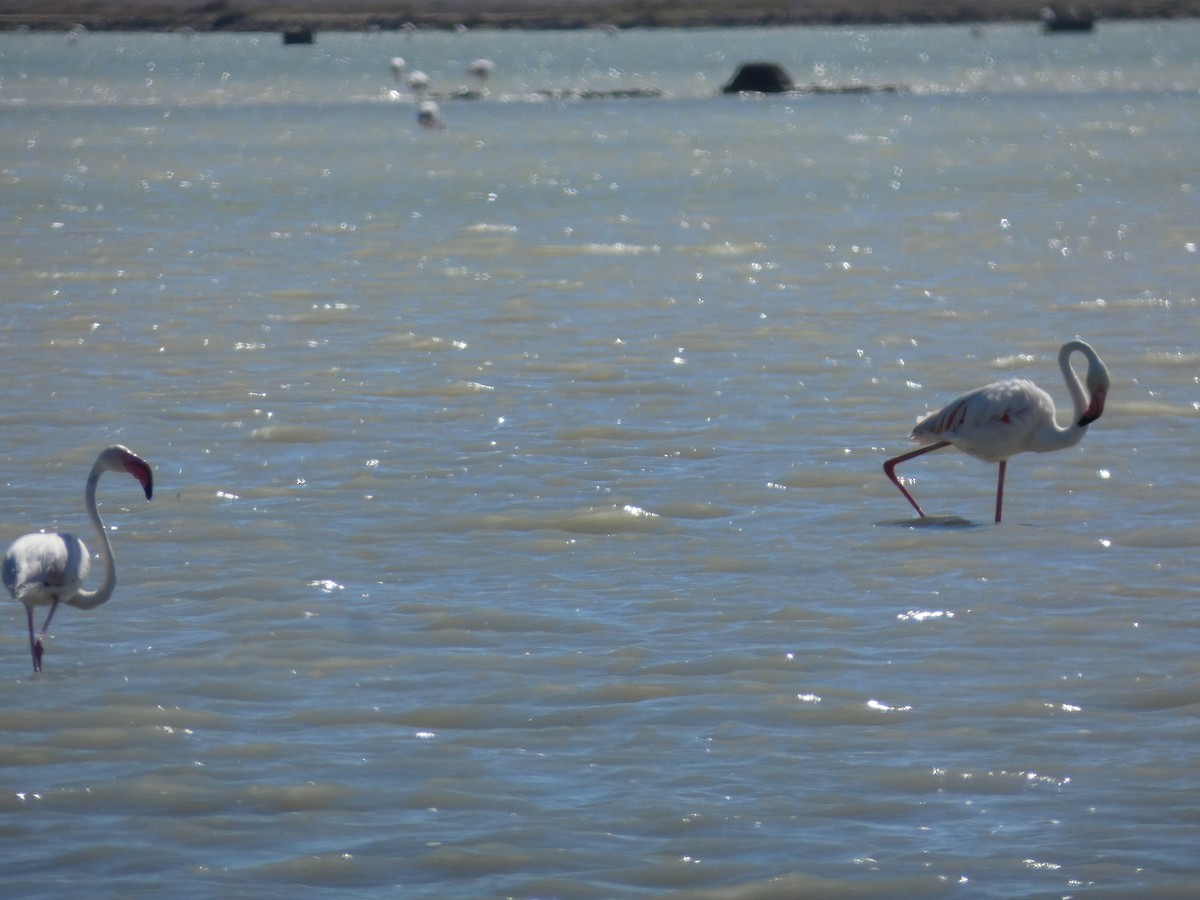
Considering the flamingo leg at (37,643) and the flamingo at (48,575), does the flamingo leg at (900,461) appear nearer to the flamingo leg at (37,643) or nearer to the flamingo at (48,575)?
the flamingo at (48,575)

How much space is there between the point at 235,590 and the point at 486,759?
2340 millimetres

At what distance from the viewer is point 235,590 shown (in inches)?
332

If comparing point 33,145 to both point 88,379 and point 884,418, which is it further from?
point 884,418

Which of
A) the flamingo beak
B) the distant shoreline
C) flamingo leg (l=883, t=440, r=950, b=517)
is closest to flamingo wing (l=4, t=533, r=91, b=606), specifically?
flamingo leg (l=883, t=440, r=950, b=517)

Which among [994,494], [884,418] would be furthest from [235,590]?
[884,418]

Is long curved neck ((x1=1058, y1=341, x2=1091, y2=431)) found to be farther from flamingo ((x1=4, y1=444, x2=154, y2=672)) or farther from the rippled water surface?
flamingo ((x1=4, y1=444, x2=154, y2=672))

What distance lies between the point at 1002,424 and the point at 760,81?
47.5m

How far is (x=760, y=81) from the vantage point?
5594 cm

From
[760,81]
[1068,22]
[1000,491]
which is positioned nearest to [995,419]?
[1000,491]

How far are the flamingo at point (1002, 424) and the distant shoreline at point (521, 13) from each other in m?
105

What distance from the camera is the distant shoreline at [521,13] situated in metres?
116

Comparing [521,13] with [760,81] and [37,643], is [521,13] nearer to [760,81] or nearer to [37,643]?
[760,81]

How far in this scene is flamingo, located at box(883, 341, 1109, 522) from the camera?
959 centimetres

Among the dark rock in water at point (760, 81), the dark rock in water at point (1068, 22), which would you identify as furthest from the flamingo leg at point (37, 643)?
the dark rock in water at point (1068, 22)
